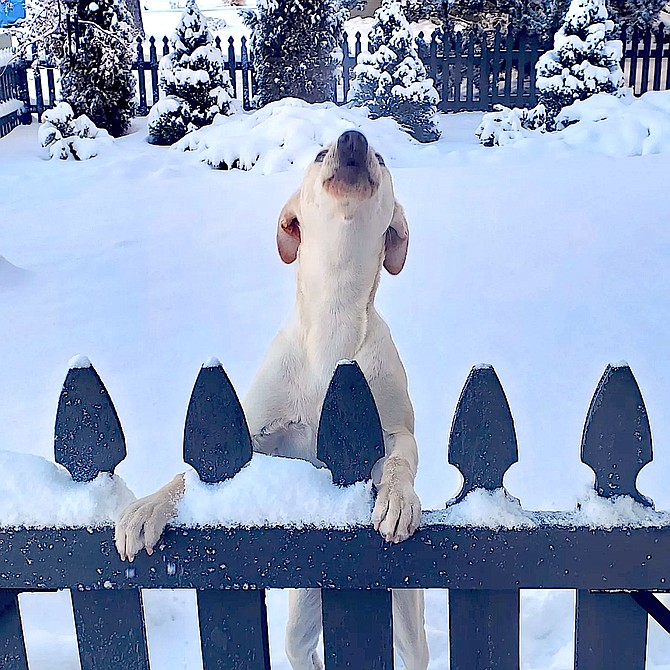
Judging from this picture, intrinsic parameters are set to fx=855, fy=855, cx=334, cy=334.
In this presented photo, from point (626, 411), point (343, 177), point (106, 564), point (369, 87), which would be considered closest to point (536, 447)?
point (343, 177)

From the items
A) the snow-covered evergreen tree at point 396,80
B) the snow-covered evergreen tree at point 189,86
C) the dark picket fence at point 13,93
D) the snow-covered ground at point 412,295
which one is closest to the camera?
the snow-covered ground at point 412,295

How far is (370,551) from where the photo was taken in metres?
1.43

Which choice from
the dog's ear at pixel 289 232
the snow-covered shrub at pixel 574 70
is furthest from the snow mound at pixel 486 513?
the snow-covered shrub at pixel 574 70

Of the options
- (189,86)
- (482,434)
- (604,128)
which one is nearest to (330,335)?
(482,434)

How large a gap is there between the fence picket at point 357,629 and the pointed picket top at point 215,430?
0.28 metres

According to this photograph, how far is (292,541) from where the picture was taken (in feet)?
4.68

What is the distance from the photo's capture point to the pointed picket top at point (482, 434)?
1.43 meters

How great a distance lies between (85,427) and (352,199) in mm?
1006

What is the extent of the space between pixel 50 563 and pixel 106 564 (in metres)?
0.10

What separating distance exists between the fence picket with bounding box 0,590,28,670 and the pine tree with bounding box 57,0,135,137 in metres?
10.5

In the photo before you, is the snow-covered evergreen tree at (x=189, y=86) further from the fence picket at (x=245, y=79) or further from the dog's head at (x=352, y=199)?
the dog's head at (x=352, y=199)

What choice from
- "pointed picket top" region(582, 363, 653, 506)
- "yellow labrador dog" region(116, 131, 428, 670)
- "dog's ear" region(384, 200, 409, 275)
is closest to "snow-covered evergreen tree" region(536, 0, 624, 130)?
"dog's ear" region(384, 200, 409, 275)

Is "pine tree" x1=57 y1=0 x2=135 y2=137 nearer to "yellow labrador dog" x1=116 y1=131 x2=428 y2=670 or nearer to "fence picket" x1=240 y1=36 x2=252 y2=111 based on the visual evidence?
"fence picket" x1=240 y1=36 x2=252 y2=111

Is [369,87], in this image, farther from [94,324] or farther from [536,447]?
[536,447]
